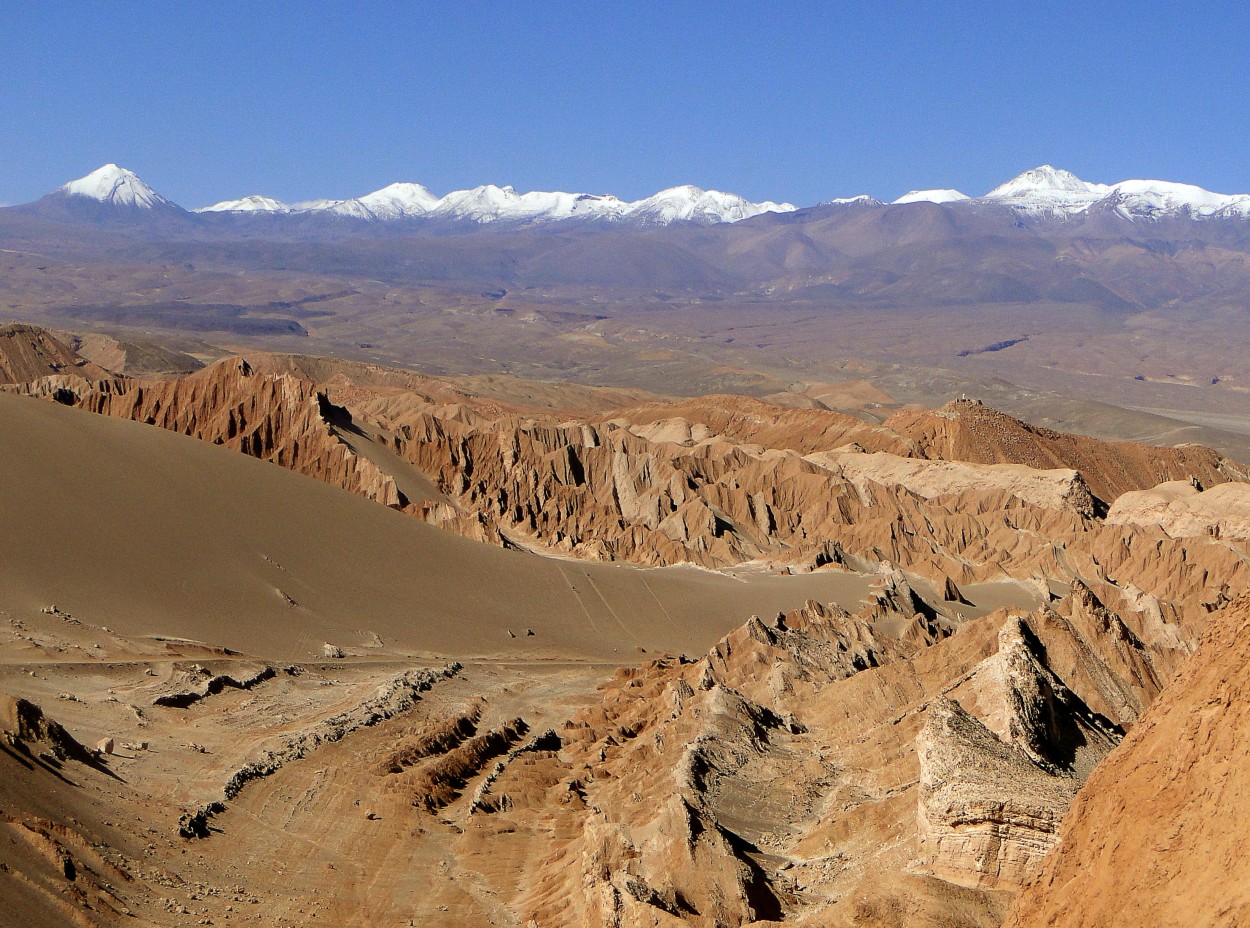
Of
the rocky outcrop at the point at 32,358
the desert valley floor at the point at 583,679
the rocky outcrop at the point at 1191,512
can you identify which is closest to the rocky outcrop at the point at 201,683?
the desert valley floor at the point at 583,679

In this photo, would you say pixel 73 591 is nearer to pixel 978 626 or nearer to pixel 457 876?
pixel 457 876

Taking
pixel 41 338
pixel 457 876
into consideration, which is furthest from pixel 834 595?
pixel 41 338

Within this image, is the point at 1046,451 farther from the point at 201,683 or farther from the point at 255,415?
the point at 201,683

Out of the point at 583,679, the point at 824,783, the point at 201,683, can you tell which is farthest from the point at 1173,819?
the point at 583,679

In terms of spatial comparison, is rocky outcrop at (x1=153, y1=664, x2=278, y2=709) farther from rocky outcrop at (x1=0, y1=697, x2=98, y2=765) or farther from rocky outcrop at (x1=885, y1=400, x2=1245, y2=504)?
rocky outcrop at (x1=885, y1=400, x2=1245, y2=504)

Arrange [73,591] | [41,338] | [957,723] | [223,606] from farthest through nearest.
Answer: [41,338]
[223,606]
[73,591]
[957,723]
